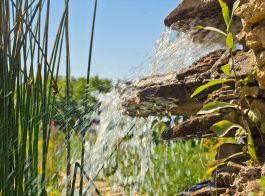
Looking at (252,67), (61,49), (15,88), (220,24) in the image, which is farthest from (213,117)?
(15,88)

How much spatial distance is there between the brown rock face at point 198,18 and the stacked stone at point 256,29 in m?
0.52

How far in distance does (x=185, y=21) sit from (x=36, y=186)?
1.14m

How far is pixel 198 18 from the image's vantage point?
293cm

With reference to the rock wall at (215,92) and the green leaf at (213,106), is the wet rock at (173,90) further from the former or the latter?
the green leaf at (213,106)

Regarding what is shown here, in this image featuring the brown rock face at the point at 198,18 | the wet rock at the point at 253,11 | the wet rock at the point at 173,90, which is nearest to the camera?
the wet rock at the point at 253,11

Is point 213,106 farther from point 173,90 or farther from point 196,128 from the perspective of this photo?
point 173,90

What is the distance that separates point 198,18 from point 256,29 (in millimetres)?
713

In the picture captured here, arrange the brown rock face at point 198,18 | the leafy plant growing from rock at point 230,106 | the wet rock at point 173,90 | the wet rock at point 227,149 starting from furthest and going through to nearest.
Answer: the brown rock face at point 198,18
the wet rock at point 173,90
the wet rock at point 227,149
the leafy plant growing from rock at point 230,106

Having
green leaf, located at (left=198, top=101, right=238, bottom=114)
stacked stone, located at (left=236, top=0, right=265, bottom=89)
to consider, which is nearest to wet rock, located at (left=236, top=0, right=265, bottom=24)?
stacked stone, located at (left=236, top=0, right=265, bottom=89)

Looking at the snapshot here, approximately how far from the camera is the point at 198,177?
5.27 meters

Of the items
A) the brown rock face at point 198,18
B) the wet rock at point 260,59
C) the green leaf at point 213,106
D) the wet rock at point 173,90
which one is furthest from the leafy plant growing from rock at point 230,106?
the brown rock face at point 198,18

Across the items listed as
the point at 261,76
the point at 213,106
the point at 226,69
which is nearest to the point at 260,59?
the point at 261,76

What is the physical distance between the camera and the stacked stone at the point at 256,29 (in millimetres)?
2210

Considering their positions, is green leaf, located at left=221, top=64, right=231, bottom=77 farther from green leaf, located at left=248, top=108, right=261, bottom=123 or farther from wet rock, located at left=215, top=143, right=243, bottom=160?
wet rock, located at left=215, top=143, right=243, bottom=160
